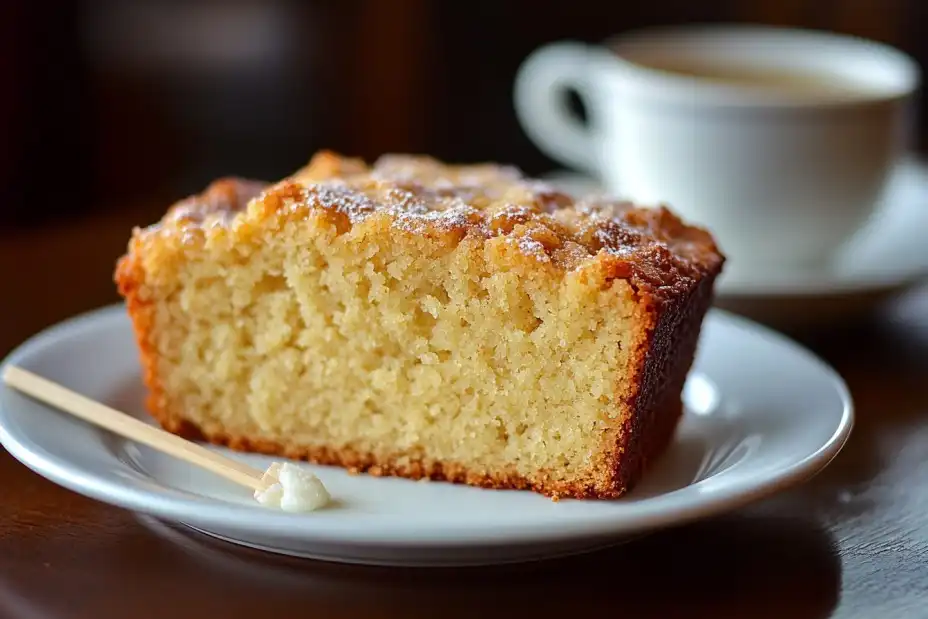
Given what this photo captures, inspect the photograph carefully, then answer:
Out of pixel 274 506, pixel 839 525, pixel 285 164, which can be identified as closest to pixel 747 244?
pixel 839 525

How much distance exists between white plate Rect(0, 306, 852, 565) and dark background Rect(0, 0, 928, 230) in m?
→ 2.37

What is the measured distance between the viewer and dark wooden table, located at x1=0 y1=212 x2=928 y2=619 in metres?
1.17

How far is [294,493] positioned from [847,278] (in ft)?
3.95

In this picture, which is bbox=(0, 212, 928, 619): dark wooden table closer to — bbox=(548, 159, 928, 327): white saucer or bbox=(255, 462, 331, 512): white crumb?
bbox=(255, 462, 331, 512): white crumb

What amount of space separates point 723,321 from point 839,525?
0.53 m

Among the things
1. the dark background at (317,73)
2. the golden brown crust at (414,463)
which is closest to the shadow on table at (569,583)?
the golden brown crust at (414,463)

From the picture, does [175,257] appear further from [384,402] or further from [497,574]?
[497,574]

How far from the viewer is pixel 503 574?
1.23 m

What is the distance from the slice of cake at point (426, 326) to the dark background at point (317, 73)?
2.40 m

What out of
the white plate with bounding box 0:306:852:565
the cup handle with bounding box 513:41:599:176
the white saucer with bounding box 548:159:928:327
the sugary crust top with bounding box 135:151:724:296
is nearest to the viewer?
the white plate with bounding box 0:306:852:565

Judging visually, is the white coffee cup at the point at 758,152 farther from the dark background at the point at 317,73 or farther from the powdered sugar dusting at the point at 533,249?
the dark background at the point at 317,73

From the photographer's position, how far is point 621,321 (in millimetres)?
1324

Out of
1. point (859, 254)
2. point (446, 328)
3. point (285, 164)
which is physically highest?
point (446, 328)

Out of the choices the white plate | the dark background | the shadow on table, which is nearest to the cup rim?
the white plate
